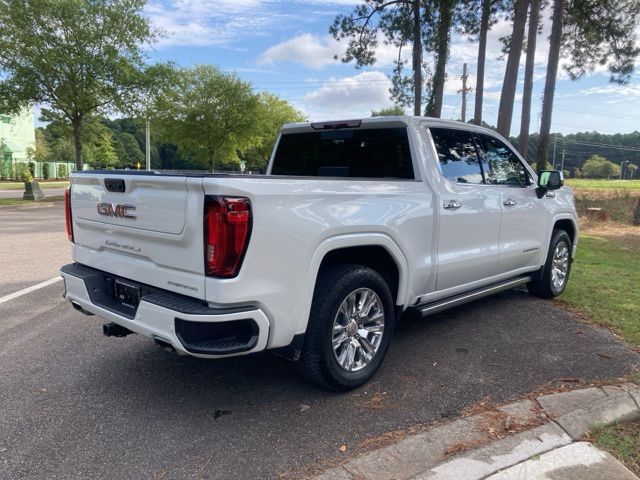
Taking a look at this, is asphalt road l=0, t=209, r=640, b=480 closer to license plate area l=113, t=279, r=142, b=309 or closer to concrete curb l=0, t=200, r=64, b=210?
license plate area l=113, t=279, r=142, b=309

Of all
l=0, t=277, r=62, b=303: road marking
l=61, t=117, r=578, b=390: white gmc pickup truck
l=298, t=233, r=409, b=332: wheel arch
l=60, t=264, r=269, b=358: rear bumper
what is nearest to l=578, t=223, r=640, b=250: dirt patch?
l=61, t=117, r=578, b=390: white gmc pickup truck

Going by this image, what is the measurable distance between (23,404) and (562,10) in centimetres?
1582

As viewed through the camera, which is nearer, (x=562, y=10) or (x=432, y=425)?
(x=432, y=425)

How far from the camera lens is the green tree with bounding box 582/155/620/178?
90.6 meters

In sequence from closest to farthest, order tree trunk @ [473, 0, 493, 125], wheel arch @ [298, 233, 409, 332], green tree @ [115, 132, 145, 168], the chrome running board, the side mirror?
wheel arch @ [298, 233, 409, 332]
the chrome running board
the side mirror
tree trunk @ [473, 0, 493, 125]
green tree @ [115, 132, 145, 168]

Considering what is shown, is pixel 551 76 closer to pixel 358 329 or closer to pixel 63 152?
pixel 358 329

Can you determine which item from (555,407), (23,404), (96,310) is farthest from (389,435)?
(23,404)

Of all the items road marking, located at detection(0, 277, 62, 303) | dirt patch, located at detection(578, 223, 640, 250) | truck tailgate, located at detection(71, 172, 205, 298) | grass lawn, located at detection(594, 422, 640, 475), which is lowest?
dirt patch, located at detection(578, 223, 640, 250)

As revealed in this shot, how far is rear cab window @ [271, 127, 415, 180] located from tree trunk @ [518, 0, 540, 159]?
486 inches

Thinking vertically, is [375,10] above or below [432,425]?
above

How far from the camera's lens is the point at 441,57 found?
52.0 ft

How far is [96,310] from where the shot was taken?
11.2 feet

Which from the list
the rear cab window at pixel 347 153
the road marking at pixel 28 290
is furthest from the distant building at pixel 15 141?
the rear cab window at pixel 347 153

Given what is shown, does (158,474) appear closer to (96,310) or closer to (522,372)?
(96,310)
